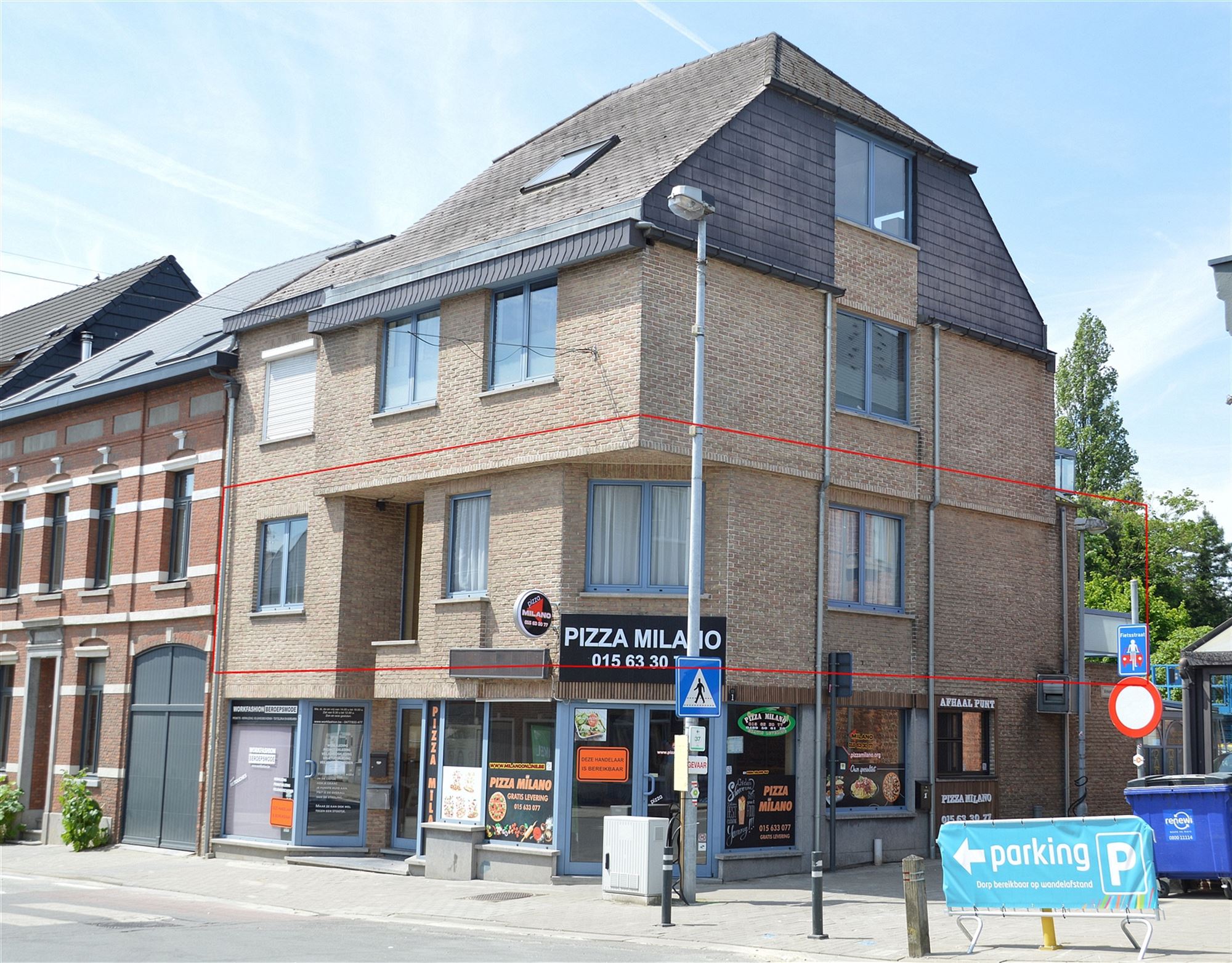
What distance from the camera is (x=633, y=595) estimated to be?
18.8 m

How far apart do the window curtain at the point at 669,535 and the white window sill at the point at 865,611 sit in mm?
2673

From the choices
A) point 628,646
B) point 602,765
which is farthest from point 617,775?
point 628,646

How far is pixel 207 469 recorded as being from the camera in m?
25.1

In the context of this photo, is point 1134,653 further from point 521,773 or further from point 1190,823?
point 521,773

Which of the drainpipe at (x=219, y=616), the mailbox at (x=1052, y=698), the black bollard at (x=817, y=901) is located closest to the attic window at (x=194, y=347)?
the drainpipe at (x=219, y=616)

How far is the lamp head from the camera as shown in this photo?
1582 cm

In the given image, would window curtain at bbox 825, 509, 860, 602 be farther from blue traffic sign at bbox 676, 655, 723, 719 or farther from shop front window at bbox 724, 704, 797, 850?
blue traffic sign at bbox 676, 655, 723, 719

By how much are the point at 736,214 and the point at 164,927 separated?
12.3 metres

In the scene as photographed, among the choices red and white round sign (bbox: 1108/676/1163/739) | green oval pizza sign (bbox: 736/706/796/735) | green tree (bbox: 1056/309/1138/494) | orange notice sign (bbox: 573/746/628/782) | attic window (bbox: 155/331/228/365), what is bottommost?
orange notice sign (bbox: 573/746/628/782)

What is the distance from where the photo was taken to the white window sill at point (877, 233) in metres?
21.5

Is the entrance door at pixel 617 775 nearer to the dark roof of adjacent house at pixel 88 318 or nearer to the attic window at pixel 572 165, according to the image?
the attic window at pixel 572 165

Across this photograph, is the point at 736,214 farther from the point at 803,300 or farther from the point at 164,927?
the point at 164,927

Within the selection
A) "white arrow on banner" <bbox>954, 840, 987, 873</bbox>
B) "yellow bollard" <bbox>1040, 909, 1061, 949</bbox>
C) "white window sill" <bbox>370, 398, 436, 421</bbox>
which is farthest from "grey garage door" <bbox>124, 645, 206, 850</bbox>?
"yellow bollard" <bbox>1040, 909, 1061, 949</bbox>

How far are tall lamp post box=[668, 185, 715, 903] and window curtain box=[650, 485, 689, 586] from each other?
2429 millimetres
